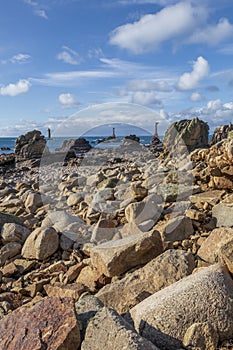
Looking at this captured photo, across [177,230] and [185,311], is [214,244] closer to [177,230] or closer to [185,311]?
[177,230]

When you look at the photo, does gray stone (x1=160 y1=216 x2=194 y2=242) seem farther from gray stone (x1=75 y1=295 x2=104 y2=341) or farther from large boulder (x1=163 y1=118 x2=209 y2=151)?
large boulder (x1=163 y1=118 x2=209 y2=151)

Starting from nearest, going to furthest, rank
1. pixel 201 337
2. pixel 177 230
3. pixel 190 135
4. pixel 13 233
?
pixel 201 337, pixel 177 230, pixel 13 233, pixel 190 135

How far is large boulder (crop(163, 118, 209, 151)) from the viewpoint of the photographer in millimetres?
18047

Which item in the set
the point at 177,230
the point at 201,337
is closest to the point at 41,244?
the point at 177,230

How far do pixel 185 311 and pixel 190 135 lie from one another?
15.9 m

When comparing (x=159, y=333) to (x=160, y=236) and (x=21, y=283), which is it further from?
(x=21, y=283)

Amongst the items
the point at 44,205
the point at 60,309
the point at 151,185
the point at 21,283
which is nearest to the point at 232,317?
the point at 60,309

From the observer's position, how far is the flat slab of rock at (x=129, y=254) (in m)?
4.41

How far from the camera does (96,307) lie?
3.06 meters

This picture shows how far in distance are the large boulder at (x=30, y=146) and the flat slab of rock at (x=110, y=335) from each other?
27537 mm

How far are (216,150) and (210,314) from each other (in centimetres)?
504

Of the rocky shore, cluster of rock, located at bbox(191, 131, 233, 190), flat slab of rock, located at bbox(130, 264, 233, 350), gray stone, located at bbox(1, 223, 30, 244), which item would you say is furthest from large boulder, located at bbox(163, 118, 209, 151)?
flat slab of rock, located at bbox(130, 264, 233, 350)

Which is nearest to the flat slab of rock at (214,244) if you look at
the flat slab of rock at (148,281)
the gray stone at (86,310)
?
the flat slab of rock at (148,281)

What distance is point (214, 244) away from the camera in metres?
4.06
